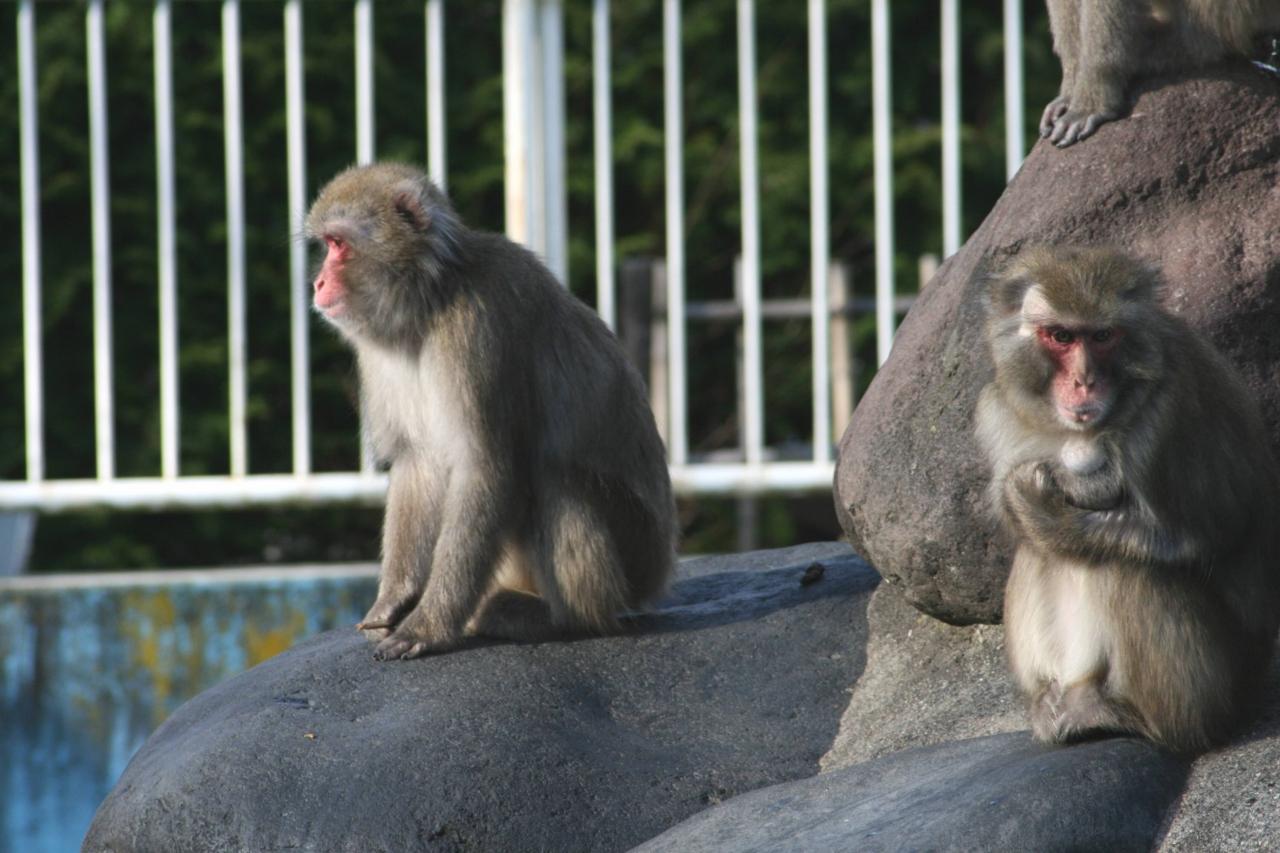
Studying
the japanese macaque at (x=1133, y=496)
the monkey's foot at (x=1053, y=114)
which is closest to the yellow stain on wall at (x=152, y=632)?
the monkey's foot at (x=1053, y=114)

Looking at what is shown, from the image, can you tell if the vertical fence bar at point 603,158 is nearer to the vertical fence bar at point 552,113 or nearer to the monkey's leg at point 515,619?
the vertical fence bar at point 552,113

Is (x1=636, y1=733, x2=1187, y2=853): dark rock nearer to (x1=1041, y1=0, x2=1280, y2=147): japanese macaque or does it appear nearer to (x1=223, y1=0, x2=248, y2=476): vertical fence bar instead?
(x1=1041, y1=0, x2=1280, y2=147): japanese macaque

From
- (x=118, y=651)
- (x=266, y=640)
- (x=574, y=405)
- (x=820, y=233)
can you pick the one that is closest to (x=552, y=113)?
(x=820, y=233)

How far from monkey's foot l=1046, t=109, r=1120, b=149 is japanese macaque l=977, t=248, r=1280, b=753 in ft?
4.29

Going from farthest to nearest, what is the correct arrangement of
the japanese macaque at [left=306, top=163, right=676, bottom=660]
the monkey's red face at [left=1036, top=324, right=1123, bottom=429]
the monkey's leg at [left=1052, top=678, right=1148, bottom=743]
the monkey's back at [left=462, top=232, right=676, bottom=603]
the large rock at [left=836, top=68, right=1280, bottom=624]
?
the monkey's back at [left=462, top=232, right=676, bottom=603]
the japanese macaque at [left=306, top=163, right=676, bottom=660]
the large rock at [left=836, top=68, right=1280, bottom=624]
the monkey's leg at [left=1052, top=678, right=1148, bottom=743]
the monkey's red face at [left=1036, top=324, right=1123, bottom=429]

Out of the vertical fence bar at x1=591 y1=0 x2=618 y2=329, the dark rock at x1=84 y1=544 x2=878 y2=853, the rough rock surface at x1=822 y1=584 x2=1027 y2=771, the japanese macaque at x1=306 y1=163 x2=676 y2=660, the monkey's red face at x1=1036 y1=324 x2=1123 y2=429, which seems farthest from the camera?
the vertical fence bar at x1=591 y1=0 x2=618 y2=329

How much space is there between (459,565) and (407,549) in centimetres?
37

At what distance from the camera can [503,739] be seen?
509 cm

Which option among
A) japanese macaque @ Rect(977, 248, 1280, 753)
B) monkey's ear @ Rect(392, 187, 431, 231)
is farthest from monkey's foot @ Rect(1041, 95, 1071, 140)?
monkey's ear @ Rect(392, 187, 431, 231)

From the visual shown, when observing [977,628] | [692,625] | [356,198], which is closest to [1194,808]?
[977,628]

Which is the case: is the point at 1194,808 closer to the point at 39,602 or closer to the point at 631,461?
the point at 631,461

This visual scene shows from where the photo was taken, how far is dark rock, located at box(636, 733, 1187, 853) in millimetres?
3941

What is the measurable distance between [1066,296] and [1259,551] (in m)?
0.76

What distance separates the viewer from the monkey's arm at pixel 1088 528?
411 cm
